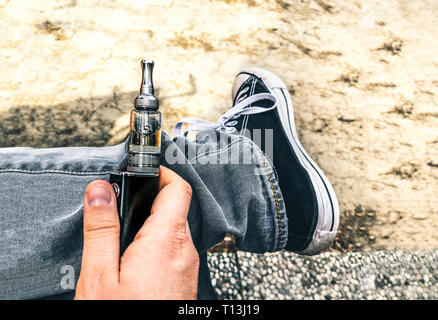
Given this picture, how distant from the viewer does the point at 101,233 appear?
706 millimetres

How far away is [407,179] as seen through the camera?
159 centimetres

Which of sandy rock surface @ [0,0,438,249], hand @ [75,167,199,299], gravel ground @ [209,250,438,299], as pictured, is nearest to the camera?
hand @ [75,167,199,299]

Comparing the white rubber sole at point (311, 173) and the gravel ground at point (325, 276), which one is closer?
the white rubber sole at point (311, 173)

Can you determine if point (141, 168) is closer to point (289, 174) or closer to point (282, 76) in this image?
point (289, 174)

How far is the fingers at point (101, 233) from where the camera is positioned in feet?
2.21

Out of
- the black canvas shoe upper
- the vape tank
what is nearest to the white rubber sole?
the black canvas shoe upper

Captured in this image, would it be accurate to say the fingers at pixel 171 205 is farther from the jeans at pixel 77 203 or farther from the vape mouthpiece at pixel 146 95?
the vape mouthpiece at pixel 146 95

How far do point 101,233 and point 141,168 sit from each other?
0.57ft

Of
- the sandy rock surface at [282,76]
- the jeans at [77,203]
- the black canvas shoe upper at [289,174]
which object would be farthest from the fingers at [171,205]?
the sandy rock surface at [282,76]

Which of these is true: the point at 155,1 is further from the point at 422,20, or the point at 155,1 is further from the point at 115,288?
the point at 115,288

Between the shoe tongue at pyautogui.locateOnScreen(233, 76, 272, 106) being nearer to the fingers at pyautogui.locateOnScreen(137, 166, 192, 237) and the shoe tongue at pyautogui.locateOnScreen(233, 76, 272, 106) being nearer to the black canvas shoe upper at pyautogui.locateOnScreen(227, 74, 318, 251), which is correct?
the black canvas shoe upper at pyautogui.locateOnScreen(227, 74, 318, 251)

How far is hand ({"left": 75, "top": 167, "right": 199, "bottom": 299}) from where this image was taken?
66cm

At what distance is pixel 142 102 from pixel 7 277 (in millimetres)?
611

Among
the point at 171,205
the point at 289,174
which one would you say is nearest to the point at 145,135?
the point at 171,205
